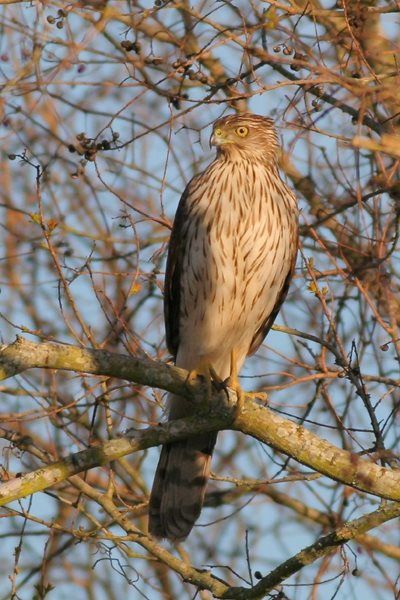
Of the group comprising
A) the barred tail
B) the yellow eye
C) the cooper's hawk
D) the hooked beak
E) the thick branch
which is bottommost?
the thick branch

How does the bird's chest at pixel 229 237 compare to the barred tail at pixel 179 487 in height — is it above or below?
above

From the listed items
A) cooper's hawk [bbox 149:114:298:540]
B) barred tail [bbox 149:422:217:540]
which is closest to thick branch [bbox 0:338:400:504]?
cooper's hawk [bbox 149:114:298:540]

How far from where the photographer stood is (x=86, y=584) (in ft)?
23.4

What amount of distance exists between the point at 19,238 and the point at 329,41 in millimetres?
3356

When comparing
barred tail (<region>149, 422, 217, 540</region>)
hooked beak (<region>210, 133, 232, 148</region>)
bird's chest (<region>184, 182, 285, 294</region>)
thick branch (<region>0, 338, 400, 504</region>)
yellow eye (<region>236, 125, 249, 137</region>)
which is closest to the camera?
thick branch (<region>0, 338, 400, 504</region>)

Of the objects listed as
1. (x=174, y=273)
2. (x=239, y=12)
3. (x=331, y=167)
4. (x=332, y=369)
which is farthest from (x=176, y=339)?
(x=239, y=12)

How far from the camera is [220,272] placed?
18.9ft

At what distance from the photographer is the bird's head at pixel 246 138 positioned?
6184 millimetres

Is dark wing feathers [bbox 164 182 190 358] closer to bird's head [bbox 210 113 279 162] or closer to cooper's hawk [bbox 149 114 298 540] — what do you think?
cooper's hawk [bbox 149 114 298 540]

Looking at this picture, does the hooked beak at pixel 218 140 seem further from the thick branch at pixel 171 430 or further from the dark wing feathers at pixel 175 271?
the thick branch at pixel 171 430

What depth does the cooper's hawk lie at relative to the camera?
5.78 m

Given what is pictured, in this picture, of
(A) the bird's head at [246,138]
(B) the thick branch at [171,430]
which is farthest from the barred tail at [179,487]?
(A) the bird's head at [246,138]

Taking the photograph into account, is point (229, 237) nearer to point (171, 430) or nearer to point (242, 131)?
point (242, 131)

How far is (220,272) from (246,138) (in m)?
0.94
